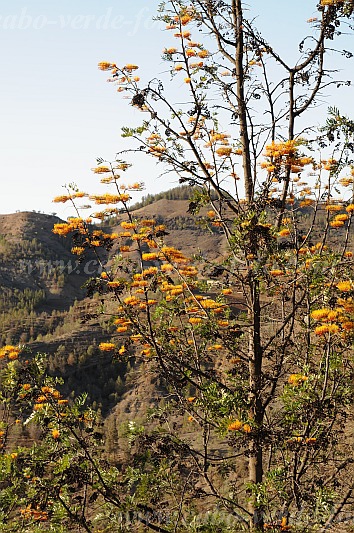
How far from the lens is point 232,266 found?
4621 mm

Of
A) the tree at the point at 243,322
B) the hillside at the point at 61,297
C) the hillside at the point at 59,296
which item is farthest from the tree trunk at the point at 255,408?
the hillside at the point at 59,296

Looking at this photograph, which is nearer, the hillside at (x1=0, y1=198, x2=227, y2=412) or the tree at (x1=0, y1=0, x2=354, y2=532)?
the tree at (x1=0, y1=0, x2=354, y2=532)

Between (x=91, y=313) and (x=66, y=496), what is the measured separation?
75.5 inches

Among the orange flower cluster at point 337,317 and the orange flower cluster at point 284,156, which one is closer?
the orange flower cluster at point 337,317

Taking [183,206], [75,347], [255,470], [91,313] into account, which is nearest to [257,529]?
[255,470]

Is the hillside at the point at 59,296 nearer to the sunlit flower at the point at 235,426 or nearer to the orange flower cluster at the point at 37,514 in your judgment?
the orange flower cluster at the point at 37,514

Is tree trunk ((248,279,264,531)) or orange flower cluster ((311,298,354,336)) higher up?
orange flower cluster ((311,298,354,336))

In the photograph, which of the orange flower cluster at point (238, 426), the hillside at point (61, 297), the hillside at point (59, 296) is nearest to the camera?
the orange flower cluster at point (238, 426)

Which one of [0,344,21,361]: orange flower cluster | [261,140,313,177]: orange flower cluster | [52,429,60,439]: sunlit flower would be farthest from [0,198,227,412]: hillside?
[261,140,313,177]: orange flower cluster

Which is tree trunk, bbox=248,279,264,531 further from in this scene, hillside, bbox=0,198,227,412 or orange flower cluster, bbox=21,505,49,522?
hillside, bbox=0,198,227,412

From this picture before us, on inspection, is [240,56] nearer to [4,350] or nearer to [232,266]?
[232,266]

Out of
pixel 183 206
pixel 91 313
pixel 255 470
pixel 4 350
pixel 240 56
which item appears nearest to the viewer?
pixel 255 470

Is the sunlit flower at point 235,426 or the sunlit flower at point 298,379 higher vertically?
the sunlit flower at point 298,379

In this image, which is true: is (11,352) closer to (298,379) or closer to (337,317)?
(298,379)
